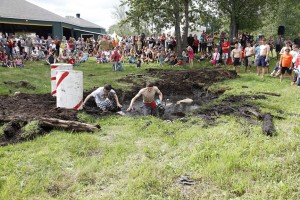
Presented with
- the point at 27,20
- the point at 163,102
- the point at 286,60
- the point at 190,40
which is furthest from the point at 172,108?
the point at 27,20

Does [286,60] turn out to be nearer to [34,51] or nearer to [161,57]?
[161,57]

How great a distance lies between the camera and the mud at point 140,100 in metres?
8.13

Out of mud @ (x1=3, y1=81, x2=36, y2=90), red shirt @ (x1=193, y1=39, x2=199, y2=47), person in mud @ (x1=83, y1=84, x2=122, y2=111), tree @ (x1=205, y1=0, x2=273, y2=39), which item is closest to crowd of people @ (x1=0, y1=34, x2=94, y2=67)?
mud @ (x1=3, y1=81, x2=36, y2=90)

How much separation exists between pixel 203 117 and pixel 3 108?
6104 millimetres

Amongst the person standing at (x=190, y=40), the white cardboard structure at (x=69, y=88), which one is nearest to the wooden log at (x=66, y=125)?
the white cardboard structure at (x=69, y=88)

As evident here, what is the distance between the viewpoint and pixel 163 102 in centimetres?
1340

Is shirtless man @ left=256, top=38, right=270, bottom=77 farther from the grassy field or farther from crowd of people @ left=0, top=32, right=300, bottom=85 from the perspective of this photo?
the grassy field

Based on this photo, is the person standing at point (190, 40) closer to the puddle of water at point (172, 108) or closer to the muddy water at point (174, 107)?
the muddy water at point (174, 107)

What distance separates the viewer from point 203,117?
8391mm

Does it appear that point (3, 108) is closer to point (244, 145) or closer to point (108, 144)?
point (108, 144)

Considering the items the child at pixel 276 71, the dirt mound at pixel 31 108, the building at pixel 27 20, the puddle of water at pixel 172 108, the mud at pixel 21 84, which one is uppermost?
the building at pixel 27 20

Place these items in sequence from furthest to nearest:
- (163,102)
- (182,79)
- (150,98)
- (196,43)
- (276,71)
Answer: (196,43), (276,71), (182,79), (163,102), (150,98)

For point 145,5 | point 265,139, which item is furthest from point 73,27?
point 265,139

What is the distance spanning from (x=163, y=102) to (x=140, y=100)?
1.12 meters
